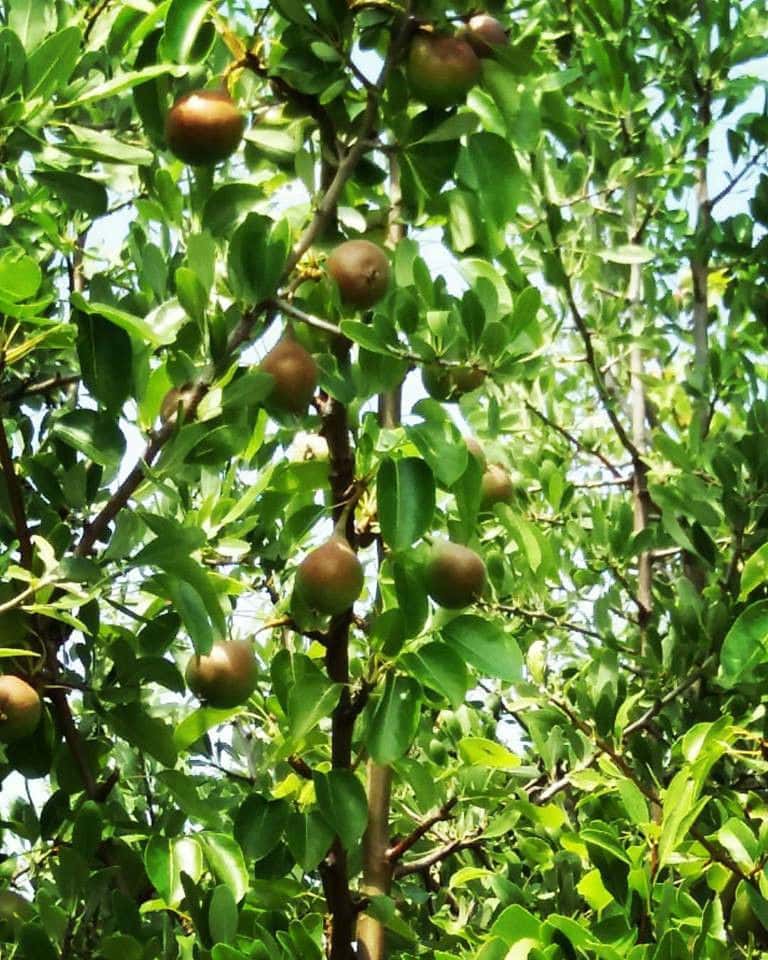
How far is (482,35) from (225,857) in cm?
81

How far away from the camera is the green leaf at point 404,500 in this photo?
116cm

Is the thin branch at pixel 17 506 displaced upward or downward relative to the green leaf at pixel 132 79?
downward

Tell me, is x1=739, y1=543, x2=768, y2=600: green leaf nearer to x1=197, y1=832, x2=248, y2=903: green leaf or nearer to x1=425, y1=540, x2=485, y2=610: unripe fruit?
x1=425, y1=540, x2=485, y2=610: unripe fruit

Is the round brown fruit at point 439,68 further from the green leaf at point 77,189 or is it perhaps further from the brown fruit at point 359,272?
the green leaf at point 77,189

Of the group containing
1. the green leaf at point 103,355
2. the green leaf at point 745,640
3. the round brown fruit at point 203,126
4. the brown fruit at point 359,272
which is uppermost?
the round brown fruit at point 203,126

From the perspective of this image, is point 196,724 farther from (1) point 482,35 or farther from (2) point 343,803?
(1) point 482,35

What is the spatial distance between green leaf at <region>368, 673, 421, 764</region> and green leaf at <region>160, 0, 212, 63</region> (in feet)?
1.96

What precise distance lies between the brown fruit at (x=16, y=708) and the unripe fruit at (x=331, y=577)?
10.2 inches

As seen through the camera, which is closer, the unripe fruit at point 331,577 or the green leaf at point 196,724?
the unripe fruit at point 331,577

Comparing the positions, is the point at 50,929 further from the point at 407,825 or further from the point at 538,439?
the point at 538,439

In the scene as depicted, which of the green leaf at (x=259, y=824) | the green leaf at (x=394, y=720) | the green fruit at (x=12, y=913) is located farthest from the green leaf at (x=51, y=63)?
the green fruit at (x=12, y=913)

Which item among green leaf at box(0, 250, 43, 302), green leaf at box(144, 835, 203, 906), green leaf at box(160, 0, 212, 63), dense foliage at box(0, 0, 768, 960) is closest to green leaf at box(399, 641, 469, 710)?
dense foliage at box(0, 0, 768, 960)

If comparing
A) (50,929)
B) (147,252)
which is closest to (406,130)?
(147,252)

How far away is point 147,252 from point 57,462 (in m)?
0.30
